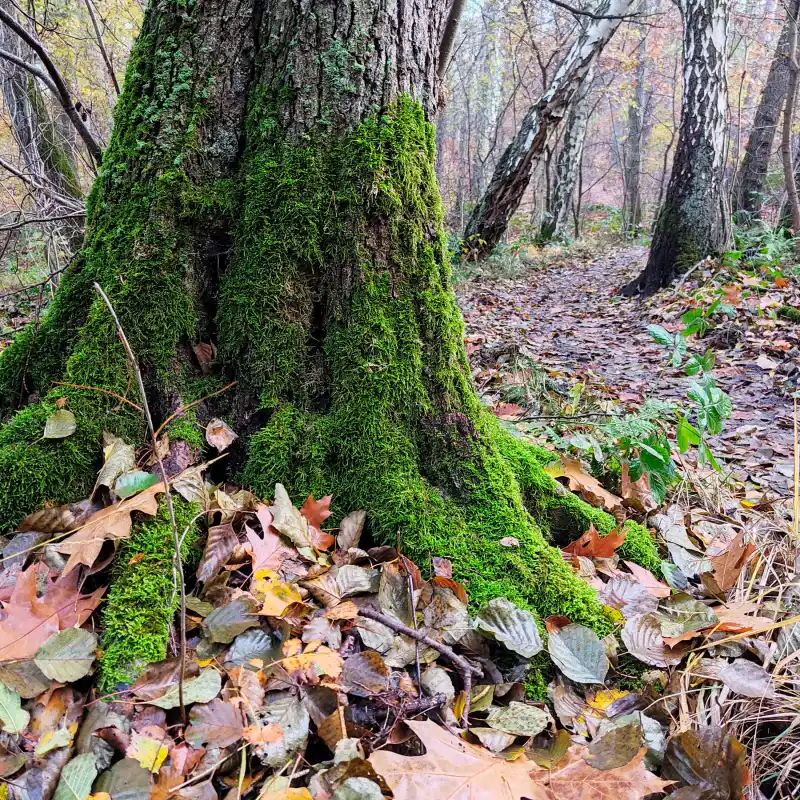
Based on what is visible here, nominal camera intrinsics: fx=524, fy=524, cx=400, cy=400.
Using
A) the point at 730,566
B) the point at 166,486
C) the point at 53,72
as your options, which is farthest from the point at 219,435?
the point at 53,72

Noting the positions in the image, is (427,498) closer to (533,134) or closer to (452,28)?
(452,28)

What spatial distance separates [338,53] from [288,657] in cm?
191

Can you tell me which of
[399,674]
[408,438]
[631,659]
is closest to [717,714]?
[631,659]

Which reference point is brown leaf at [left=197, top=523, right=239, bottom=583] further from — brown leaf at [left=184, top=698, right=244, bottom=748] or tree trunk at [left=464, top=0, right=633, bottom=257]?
tree trunk at [left=464, top=0, right=633, bottom=257]

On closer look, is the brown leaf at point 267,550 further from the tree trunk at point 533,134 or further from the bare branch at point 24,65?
the tree trunk at point 533,134

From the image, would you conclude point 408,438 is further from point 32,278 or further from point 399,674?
point 32,278

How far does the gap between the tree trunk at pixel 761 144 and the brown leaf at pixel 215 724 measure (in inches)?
439

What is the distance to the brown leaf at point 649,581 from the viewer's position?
1800 mm

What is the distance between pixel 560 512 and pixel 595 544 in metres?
0.20

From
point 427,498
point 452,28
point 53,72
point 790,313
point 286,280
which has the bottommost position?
point 427,498

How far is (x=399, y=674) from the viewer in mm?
1365

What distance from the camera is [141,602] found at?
139cm

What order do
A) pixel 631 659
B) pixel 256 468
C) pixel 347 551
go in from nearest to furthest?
1. pixel 631 659
2. pixel 347 551
3. pixel 256 468

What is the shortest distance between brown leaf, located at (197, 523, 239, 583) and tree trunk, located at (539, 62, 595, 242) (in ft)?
42.4
